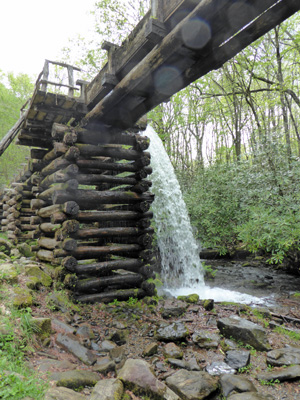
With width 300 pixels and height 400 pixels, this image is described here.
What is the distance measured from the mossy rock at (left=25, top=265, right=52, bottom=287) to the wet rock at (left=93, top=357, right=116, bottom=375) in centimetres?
243

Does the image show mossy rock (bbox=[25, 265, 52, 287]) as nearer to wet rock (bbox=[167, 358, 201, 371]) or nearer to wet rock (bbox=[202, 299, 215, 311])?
wet rock (bbox=[167, 358, 201, 371])

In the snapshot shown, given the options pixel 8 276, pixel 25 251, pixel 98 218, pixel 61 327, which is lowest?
pixel 61 327

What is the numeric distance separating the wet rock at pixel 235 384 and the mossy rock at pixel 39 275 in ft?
12.8

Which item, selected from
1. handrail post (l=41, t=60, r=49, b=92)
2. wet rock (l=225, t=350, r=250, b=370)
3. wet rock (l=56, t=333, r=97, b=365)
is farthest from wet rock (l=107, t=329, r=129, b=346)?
handrail post (l=41, t=60, r=49, b=92)

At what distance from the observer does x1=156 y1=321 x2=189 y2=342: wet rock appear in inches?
183

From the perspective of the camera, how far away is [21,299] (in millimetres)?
4277

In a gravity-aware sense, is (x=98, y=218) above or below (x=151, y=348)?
above

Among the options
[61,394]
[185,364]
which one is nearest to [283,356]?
[185,364]

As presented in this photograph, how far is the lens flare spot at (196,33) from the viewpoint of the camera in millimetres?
3113

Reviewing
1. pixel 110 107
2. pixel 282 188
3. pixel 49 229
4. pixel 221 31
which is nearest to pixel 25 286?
pixel 49 229

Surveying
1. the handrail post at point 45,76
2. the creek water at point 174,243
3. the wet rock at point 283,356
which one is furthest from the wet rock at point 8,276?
the creek water at point 174,243

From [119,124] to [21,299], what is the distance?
13.9ft

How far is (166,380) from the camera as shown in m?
3.49

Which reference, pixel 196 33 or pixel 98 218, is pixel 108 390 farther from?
pixel 196 33
